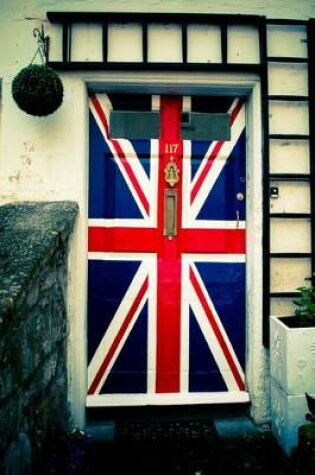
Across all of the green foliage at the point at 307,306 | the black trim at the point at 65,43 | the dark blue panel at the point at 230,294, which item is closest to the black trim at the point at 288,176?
the dark blue panel at the point at 230,294

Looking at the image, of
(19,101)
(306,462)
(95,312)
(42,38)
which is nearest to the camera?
(306,462)

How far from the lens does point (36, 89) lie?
2691mm

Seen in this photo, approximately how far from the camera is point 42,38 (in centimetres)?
301

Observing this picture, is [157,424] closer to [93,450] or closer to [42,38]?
[93,450]

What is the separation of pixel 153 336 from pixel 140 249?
70 cm

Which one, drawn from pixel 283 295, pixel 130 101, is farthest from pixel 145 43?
pixel 283 295

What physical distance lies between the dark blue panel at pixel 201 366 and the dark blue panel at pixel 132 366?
37cm

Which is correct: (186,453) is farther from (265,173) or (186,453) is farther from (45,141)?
(45,141)

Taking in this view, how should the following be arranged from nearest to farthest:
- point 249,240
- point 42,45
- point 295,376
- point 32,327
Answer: point 32,327
point 295,376
point 42,45
point 249,240

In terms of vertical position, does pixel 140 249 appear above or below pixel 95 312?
above

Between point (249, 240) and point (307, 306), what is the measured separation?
Result: 69 centimetres

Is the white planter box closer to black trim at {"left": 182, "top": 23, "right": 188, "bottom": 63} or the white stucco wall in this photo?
the white stucco wall

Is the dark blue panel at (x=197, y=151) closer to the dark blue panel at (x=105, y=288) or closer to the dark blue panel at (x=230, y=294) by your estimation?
the dark blue panel at (x=230, y=294)

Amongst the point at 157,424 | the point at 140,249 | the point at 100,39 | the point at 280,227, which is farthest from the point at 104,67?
the point at 157,424
